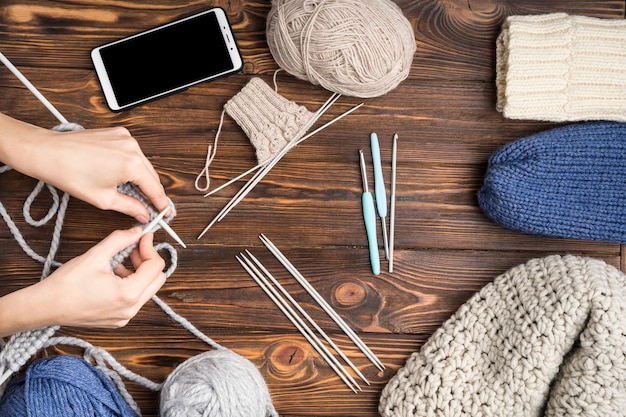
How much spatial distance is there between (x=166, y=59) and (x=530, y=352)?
A: 0.73m

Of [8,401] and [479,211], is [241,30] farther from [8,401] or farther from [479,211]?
[8,401]

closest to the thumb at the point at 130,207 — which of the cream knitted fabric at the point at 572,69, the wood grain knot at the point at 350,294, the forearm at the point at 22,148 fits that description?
the forearm at the point at 22,148

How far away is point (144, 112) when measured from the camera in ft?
3.08

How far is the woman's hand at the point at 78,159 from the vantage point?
2.49 ft

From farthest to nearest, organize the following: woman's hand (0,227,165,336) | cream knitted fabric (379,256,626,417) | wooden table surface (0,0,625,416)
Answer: wooden table surface (0,0,625,416) → cream knitted fabric (379,256,626,417) → woman's hand (0,227,165,336)

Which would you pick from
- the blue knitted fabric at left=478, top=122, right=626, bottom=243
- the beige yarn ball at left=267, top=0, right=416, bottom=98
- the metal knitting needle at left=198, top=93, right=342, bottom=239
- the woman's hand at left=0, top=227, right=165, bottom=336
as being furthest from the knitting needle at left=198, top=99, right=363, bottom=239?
the blue knitted fabric at left=478, top=122, right=626, bottom=243

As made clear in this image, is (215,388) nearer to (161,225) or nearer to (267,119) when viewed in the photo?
(161,225)

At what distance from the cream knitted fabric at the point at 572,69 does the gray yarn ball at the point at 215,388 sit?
1.89 ft

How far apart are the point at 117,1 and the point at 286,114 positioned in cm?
34

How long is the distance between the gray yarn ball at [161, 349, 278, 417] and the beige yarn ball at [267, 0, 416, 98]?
1.48 feet

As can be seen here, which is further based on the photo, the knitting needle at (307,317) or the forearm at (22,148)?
the knitting needle at (307,317)

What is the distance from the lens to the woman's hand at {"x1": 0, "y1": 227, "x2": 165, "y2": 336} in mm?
710

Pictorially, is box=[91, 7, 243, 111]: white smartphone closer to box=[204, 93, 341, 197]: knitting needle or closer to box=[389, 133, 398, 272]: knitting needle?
box=[204, 93, 341, 197]: knitting needle

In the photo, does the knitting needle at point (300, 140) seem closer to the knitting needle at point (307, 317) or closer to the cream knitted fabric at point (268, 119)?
the cream knitted fabric at point (268, 119)
